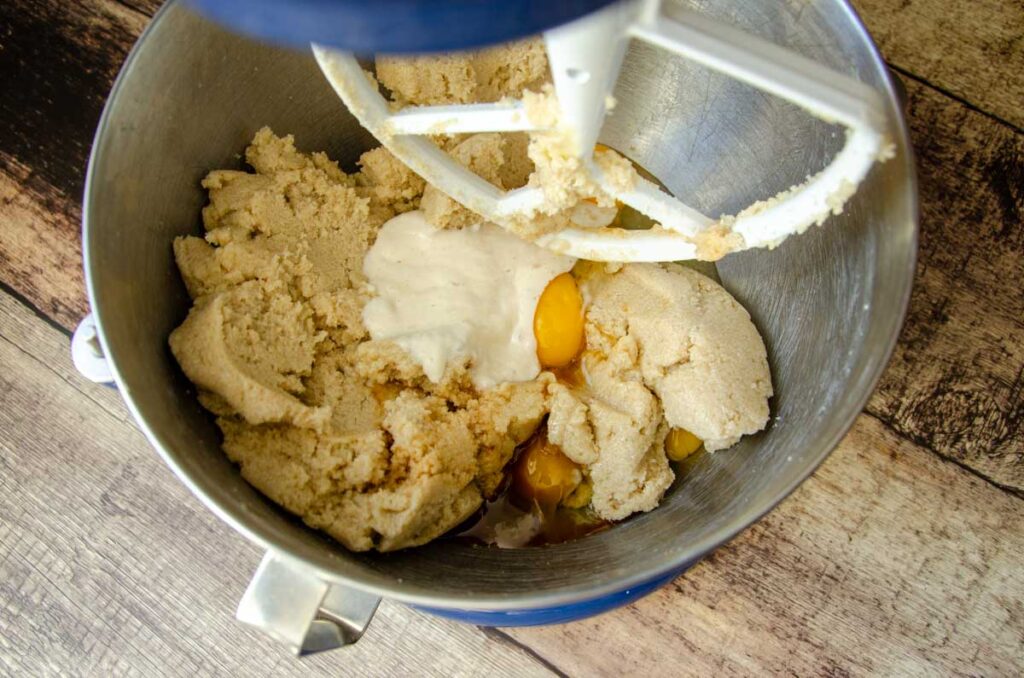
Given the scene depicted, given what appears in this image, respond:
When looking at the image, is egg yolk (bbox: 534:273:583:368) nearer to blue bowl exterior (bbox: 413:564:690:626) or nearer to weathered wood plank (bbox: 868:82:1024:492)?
blue bowl exterior (bbox: 413:564:690:626)

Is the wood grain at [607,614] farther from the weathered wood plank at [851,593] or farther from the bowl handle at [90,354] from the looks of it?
the bowl handle at [90,354]

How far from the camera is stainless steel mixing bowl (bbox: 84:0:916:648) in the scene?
2.30ft

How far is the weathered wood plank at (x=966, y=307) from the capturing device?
1024 mm

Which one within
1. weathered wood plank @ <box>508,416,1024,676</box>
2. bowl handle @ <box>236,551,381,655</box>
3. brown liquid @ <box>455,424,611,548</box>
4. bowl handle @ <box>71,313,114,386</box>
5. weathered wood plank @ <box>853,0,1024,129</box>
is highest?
bowl handle @ <box>71,313,114,386</box>

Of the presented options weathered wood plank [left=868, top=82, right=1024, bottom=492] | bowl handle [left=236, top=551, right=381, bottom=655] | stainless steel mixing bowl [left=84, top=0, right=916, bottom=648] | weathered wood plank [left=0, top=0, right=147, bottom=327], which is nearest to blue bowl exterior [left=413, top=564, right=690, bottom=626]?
stainless steel mixing bowl [left=84, top=0, right=916, bottom=648]

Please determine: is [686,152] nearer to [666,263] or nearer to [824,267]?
[666,263]

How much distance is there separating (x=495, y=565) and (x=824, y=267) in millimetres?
455

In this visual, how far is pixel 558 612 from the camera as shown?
914 millimetres

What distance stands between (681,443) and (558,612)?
23 centimetres

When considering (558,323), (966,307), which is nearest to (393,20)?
(558,323)

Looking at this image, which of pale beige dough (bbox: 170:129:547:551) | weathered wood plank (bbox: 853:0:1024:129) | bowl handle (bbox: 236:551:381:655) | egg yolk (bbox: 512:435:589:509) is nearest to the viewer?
bowl handle (bbox: 236:551:381:655)

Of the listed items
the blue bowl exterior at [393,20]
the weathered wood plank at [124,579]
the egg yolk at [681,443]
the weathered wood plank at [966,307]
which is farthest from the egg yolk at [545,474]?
the blue bowl exterior at [393,20]

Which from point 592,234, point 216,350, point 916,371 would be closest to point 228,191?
point 216,350

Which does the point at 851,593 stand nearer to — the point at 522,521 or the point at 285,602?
the point at 522,521
